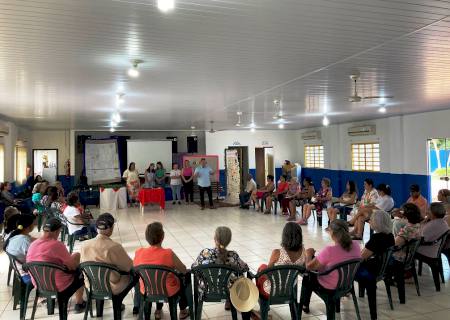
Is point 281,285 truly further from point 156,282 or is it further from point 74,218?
point 74,218

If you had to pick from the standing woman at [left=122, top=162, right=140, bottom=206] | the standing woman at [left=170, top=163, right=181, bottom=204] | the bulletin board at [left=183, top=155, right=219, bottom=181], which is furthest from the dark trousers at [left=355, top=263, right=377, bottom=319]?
the bulletin board at [left=183, top=155, right=219, bottom=181]

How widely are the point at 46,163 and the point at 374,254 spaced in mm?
13431

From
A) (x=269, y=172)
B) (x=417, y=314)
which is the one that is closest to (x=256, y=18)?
(x=417, y=314)

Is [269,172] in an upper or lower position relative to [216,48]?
lower

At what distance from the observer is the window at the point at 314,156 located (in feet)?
47.1

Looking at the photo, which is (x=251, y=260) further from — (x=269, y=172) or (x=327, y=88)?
(x=269, y=172)

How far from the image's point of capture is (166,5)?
8.75 ft

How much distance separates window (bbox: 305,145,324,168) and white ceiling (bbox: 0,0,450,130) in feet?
24.5

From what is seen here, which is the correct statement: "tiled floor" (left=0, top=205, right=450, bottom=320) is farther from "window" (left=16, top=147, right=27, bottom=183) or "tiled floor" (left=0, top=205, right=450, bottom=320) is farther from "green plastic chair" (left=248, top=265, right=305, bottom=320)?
"window" (left=16, top=147, right=27, bottom=183)

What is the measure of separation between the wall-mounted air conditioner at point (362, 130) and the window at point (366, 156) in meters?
0.41

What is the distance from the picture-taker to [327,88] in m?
5.93

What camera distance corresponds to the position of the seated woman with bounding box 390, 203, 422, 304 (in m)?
3.63

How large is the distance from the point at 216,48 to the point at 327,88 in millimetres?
2821

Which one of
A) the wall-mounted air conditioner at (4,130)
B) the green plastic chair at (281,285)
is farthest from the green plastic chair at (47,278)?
the wall-mounted air conditioner at (4,130)
